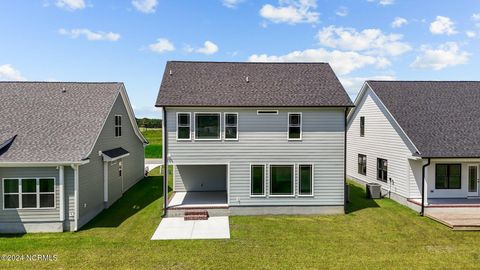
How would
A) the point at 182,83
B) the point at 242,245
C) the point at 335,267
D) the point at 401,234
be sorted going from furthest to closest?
the point at 182,83 < the point at 401,234 < the point at 242,245 < the point at 335,267

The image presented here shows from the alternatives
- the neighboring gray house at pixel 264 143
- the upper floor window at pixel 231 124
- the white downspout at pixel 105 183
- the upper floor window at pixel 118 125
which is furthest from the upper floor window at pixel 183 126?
the upper floor window at pixel 118 125

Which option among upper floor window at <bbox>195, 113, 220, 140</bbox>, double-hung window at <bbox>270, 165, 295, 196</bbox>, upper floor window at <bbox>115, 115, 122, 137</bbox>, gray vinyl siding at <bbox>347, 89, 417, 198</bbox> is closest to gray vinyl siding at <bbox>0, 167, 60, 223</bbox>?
upper floor window at <bbox>115, 115, 122, 137</bbox>

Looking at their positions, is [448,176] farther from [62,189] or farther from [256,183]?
[62,189]

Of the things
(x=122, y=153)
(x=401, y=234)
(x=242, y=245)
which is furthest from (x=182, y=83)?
(x=401, y=234)

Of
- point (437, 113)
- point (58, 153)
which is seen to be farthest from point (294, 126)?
point (58, 153)

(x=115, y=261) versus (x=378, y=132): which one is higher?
(x=378, y=132)

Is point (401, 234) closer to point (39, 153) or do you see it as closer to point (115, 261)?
point (115, 261)

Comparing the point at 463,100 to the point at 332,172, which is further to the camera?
the point at 463,100
